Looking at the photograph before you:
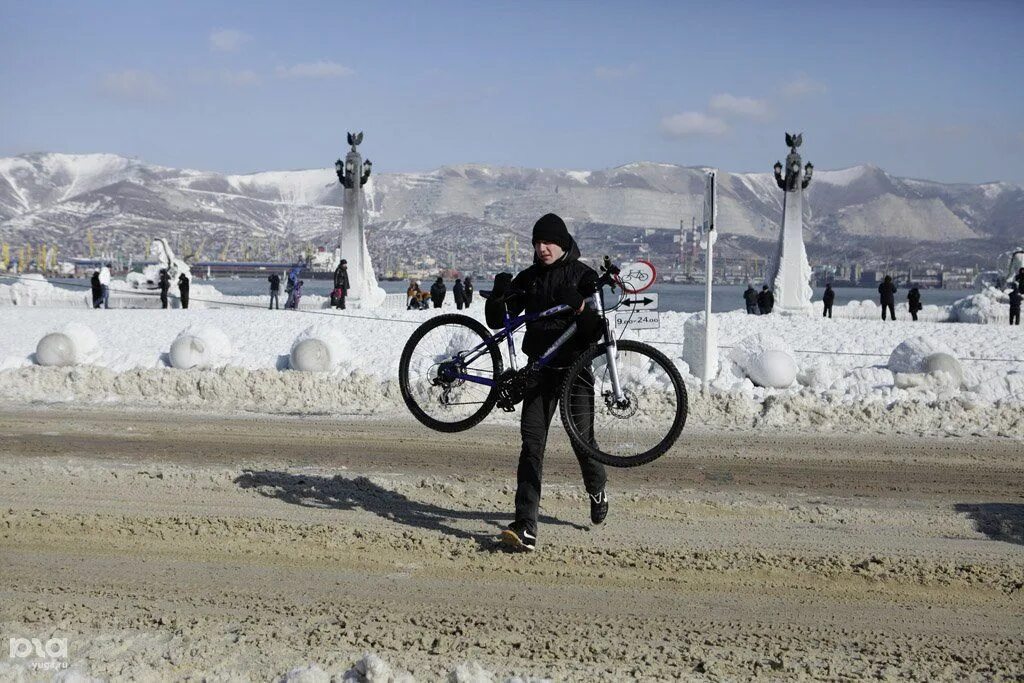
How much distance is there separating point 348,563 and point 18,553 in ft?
6.87

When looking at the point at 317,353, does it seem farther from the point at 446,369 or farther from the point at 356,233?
the point at 356,233

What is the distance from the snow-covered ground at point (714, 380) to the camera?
13.2 metres

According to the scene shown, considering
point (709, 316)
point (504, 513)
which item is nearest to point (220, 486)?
point (504, 513)

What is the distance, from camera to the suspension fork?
6.67 m

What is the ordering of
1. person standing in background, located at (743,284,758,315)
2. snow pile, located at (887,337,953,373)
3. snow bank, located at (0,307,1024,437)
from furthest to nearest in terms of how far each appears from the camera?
person standing in background, located at (743,284,758,315) < snow pile, located at (887,337,953,373) < snow bank, located at (0,307,1024,437)

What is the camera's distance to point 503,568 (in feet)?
20.2

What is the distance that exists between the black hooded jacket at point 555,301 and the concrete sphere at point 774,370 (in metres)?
9.55

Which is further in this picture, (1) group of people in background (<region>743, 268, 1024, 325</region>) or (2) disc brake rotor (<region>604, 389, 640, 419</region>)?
(1) group of people in background (<region>743, 268, 1024, 325</region>)

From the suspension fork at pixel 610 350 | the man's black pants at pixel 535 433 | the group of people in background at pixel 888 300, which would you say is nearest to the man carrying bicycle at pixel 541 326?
the man's black pants at pixel 535 433

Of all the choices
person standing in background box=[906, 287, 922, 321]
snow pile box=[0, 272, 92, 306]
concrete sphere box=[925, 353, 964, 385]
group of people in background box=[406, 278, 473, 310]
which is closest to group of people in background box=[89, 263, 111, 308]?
snow pile box=[0, 272, 92, 306]

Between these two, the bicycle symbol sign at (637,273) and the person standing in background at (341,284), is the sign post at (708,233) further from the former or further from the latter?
the person standing in background at (341,284)

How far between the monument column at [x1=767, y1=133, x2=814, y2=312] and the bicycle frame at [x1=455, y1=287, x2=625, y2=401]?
2858 cm

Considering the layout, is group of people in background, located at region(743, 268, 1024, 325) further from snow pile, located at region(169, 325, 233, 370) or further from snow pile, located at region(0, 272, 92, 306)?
snow pile, located at region(0, 272, 92, 306)

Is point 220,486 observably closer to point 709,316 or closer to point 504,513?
point 504,513
